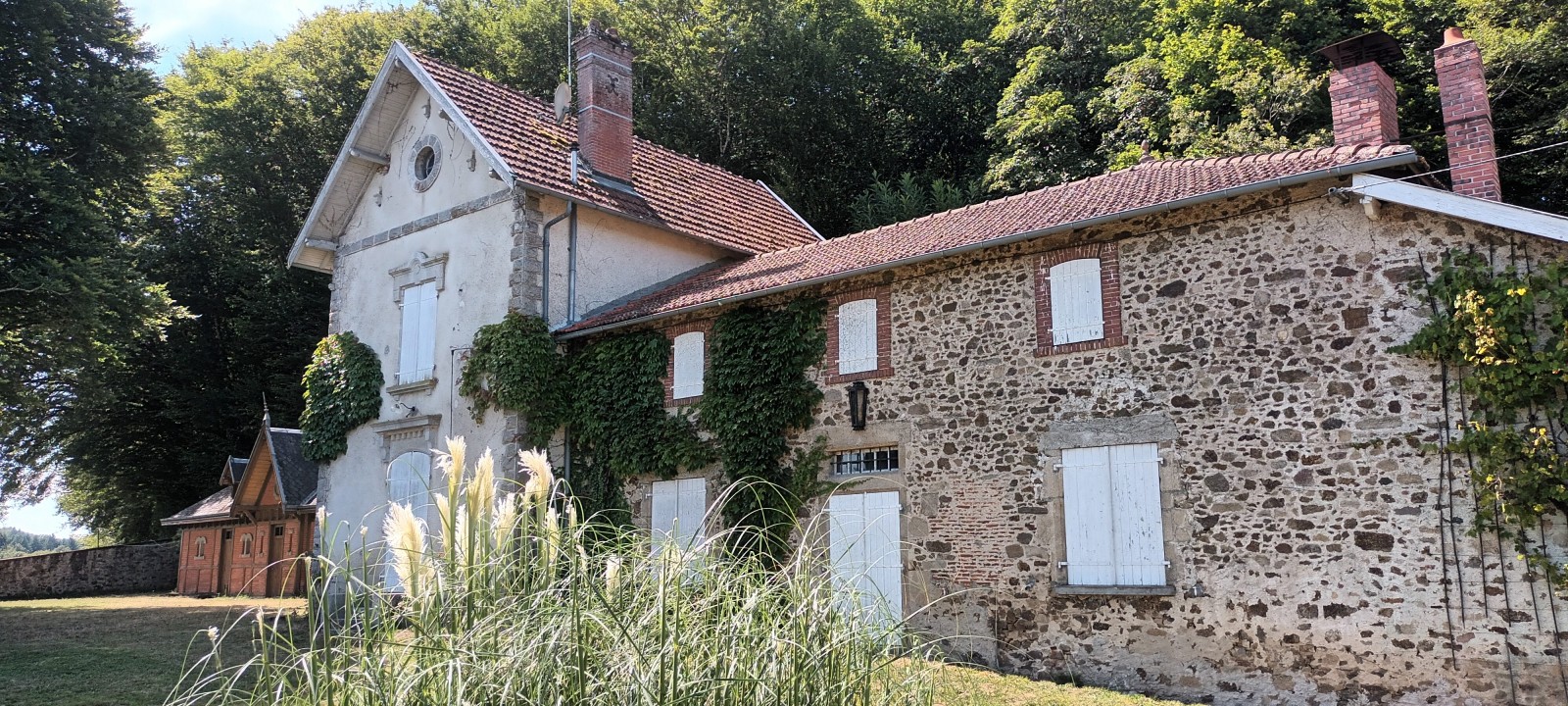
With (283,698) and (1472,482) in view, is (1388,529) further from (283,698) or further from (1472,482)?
(283,698)

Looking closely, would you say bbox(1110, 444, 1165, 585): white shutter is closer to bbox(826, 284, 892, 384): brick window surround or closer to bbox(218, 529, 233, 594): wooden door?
bbox(826, 284, 892, 384): brick window surround

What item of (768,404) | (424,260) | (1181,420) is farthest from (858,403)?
(424,260)

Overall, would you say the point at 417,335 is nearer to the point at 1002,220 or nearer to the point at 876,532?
the point at 876,532

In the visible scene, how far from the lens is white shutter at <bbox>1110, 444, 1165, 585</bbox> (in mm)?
9414

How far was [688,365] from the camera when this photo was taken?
12859 mm

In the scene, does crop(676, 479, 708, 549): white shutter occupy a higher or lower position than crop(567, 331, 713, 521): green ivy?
lower

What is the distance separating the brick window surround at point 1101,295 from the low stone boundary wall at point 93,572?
84.8 feet

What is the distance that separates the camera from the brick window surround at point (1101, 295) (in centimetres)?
995

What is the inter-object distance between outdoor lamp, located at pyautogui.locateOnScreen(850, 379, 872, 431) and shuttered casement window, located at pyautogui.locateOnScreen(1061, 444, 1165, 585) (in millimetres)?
2234

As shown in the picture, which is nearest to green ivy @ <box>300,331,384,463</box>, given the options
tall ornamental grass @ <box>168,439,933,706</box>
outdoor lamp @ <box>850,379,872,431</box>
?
outdoor lamp @ <box>850,379,872,431</box>

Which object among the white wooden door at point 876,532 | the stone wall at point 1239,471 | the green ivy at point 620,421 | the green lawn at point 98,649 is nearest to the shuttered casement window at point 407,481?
the green lawn at point 98,649

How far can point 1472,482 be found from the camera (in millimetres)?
8039

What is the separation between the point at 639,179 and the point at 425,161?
3218mm

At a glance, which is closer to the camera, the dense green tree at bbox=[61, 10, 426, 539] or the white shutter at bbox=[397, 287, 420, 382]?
the white shutter at bbox=[397, 287, 420, 382]
